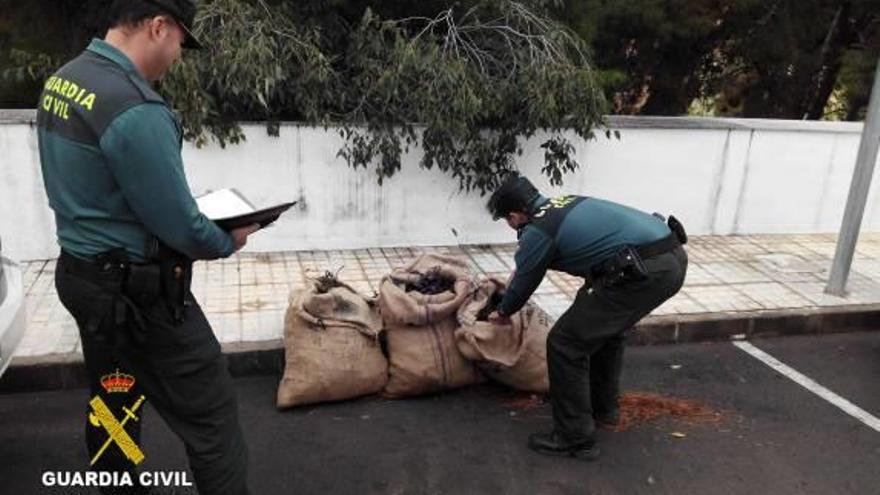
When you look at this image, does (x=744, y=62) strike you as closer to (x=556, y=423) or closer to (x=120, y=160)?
(x=556, y=423)

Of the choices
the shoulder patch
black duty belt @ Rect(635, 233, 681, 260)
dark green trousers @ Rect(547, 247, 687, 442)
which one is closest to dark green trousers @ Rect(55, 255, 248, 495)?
the shoulder patch

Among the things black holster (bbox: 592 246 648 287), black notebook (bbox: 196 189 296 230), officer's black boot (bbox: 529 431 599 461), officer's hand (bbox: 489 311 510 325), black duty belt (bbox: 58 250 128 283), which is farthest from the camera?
officer's hand (bbox: 489 311 510 325)

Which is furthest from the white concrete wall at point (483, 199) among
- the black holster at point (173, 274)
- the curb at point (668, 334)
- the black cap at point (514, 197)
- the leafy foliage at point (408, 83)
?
the black holster at point (173, 274)

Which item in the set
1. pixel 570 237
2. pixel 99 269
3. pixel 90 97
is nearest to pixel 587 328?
pixel 570 237

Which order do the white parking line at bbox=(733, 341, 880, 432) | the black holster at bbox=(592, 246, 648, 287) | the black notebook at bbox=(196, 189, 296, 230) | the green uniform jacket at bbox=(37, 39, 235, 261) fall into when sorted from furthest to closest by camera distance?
the white parking line at bbox=(733, 341, 880, 432) < the black holster at bbox=(592, 246, 648, 287) < the black notebook at bbox=(196, 189, 296, 230) < the green uniform jacket at bbox=(37, 39, 235, 261)

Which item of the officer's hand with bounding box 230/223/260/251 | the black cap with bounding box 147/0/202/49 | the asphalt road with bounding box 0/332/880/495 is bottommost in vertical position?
the asphalt road with bounding box 0/332/880/495

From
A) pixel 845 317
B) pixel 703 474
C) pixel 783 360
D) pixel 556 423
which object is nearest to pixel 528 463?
pixel 556 423

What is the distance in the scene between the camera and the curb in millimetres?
3965

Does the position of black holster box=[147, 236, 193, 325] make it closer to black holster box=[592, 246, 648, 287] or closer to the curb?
black holster box=[592, 246, 648, 287]

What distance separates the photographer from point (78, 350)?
13.5ft

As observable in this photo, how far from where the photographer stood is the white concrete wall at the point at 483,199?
5668 mm

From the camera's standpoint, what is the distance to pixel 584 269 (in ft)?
10.9

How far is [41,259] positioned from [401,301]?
3492 millimetres

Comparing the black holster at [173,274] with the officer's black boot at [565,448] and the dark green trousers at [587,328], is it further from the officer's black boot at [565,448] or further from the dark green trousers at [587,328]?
the officer's black boot at [565,448]
